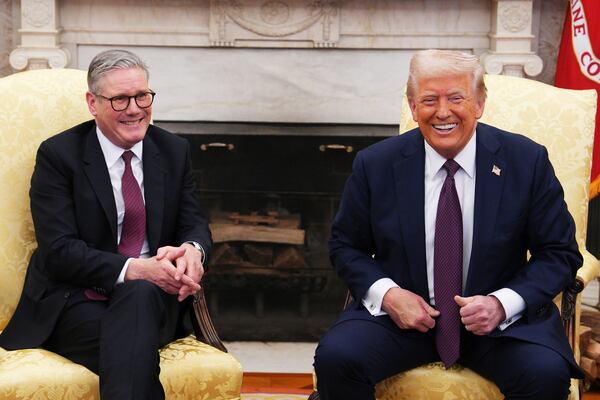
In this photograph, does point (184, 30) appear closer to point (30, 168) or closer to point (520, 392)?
point (30, 168)

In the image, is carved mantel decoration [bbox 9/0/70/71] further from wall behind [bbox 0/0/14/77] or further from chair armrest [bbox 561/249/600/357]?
chair armrest [bbox 561/249/600/357]

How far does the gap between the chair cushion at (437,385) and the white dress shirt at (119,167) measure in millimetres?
748

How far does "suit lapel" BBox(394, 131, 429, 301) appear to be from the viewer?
8.20ft

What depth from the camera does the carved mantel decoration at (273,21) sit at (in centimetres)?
428

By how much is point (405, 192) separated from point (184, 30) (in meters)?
2.06

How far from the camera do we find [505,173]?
252 centimetres

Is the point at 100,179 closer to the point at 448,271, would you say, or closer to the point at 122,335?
the point at 122,335

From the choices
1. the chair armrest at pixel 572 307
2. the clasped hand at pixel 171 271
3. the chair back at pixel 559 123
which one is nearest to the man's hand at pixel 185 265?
the clasped hand at pixel 171 271

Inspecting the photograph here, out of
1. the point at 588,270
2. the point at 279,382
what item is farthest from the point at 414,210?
the point at 279,382

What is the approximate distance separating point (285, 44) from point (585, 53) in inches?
48.4

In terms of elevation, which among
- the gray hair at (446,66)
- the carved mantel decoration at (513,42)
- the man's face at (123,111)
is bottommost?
the man's face at (123,111)

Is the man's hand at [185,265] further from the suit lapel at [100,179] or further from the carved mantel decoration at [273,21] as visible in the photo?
the carved mantel decoration at [273,21]

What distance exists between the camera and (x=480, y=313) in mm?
2363

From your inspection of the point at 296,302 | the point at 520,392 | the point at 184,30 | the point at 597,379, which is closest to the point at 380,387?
the point at 520,392
